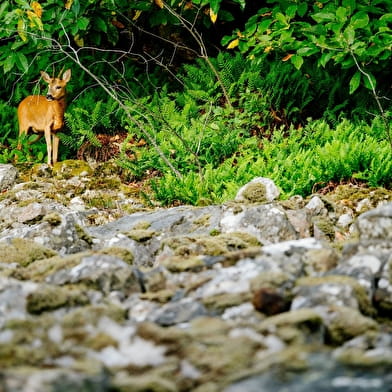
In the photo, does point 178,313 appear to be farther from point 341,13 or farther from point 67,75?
point 67,75

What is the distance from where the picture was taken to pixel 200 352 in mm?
2055

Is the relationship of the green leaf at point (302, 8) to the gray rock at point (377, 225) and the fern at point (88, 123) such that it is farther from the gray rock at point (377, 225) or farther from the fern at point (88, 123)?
the gray rock at point (377, 225)

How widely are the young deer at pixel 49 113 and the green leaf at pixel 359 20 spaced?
3.76m

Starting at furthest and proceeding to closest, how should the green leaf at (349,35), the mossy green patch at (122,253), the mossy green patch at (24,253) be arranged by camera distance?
the green leaf at (349,35) < the mossy green patch at (24,253) < the mossy green patch at (122,253)

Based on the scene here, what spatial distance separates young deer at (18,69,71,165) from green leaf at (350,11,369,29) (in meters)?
3.76

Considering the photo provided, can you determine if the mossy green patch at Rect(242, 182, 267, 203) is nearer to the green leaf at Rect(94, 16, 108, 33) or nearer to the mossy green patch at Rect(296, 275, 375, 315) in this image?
the mossy green patch at Rect(296, 275, 375, 315)

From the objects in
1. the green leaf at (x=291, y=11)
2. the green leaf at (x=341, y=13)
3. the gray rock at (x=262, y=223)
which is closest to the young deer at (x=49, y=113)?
the green leaf at (x=291, y=11)

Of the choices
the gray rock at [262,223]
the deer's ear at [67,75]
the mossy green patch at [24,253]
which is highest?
the deer's ear at [67,75]

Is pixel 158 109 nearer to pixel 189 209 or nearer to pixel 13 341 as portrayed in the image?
pixel 189 209

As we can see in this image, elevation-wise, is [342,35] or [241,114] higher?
[342,35]

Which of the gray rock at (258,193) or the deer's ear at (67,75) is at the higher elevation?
the deer's ear at (67,75)

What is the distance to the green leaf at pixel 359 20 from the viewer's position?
7.24 metres

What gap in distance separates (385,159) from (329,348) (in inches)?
186

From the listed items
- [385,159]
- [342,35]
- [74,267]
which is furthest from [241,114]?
[74,267]
